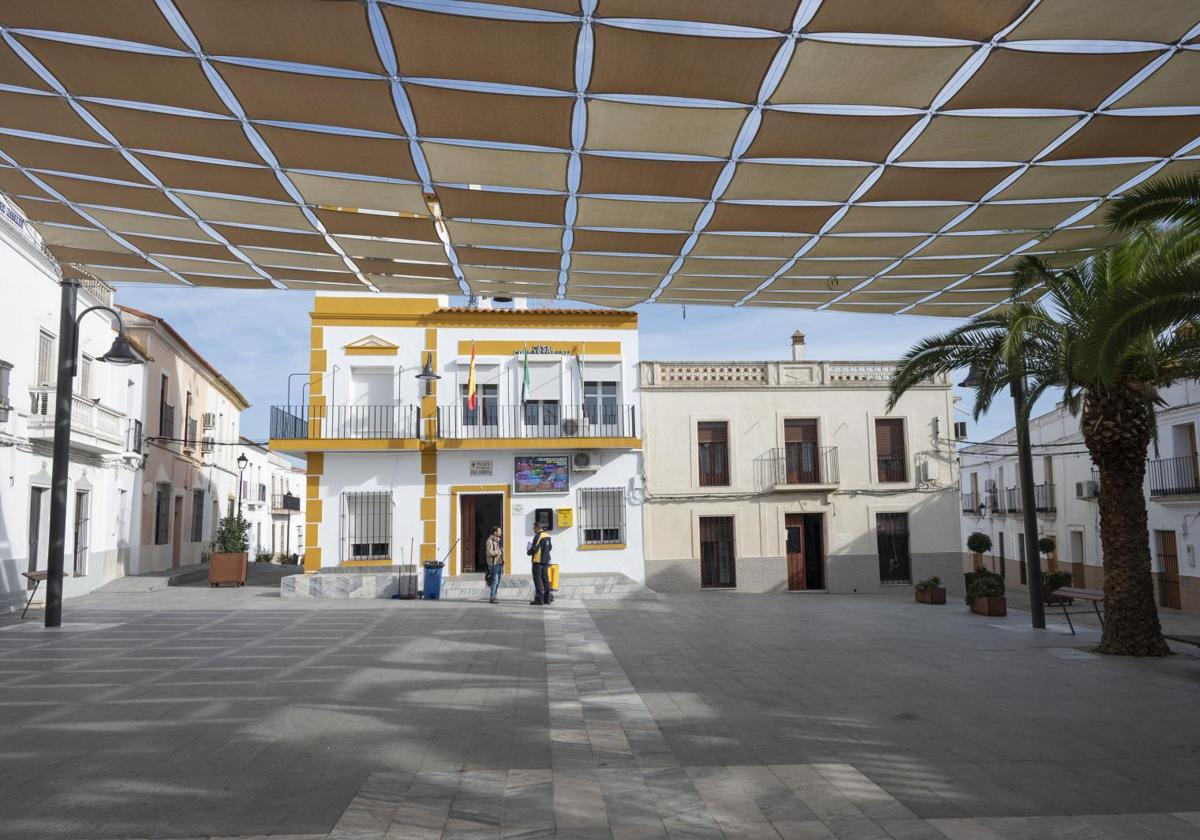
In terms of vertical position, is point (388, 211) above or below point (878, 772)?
above

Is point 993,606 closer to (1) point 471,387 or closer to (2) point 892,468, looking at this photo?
(2) point 892,468

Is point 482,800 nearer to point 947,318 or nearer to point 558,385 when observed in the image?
point 947,318

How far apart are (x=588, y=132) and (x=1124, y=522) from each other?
357 inches

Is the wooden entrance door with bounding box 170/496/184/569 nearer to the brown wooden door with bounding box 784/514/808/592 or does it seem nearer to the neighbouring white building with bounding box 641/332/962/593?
the neighbouring white building with bounding box 641/332/962/593

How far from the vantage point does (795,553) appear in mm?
25734

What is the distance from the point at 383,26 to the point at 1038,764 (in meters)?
6.30

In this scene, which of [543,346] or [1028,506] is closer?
[1028,506]

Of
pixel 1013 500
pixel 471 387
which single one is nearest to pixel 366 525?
pixel 471 387

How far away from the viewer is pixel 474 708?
25.4ft

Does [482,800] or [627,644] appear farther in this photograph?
[627,644]

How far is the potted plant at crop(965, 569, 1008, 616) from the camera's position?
1617 centimetres

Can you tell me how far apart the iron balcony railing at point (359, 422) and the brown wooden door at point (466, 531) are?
2.27 m

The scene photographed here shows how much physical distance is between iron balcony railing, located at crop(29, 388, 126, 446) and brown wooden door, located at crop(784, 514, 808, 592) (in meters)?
18.0

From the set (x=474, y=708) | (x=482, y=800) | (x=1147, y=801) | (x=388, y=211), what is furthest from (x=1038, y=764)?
→ (x=388, y=211)
